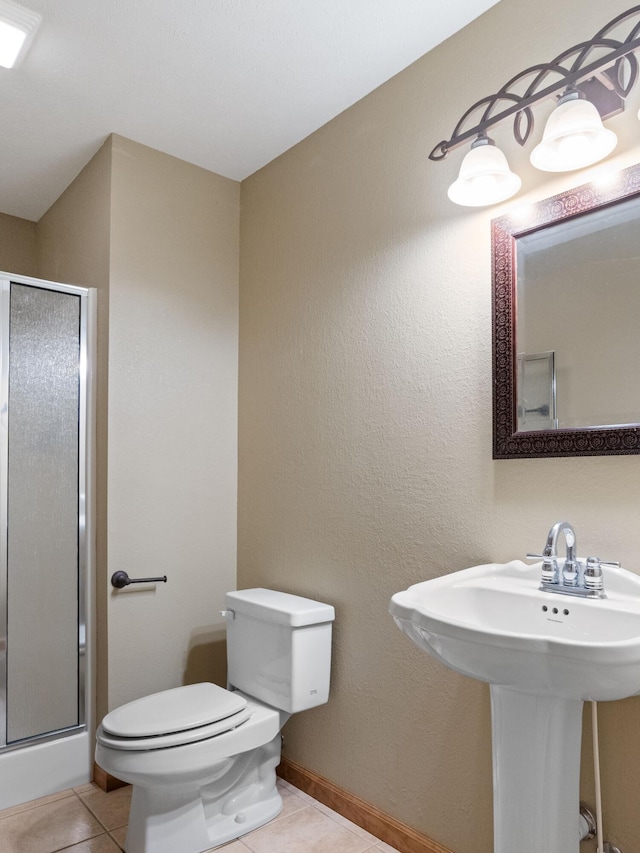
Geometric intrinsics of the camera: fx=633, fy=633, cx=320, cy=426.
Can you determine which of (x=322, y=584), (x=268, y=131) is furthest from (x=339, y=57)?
(x=322, y=584)

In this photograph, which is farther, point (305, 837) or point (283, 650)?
point (283, 650)

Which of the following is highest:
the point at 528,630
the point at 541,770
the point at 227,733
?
the point at 528,630

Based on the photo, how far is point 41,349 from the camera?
8.00ft

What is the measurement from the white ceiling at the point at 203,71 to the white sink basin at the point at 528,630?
164 centimetres

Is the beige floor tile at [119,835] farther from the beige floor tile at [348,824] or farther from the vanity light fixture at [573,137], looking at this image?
the vanity light fixture at [573,137]

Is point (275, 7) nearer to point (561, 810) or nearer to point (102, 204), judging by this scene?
point (102, 204)

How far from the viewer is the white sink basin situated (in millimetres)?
1078

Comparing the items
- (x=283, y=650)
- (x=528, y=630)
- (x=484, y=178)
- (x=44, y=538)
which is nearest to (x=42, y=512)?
(x=44, y=538)

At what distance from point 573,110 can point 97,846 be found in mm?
2469

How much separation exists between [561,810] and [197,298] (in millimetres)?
2201

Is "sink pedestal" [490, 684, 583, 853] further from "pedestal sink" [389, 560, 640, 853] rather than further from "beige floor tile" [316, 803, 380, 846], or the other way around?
"beige floor tile" [316, 803, 380, 846]

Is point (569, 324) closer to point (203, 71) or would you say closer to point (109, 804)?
point (203, 71)

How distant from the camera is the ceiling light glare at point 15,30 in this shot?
181 cm

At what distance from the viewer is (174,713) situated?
1971 millimetres
